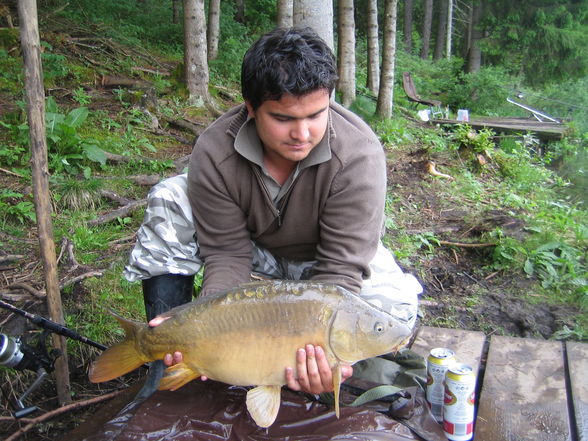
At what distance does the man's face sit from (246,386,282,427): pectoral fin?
869 mm

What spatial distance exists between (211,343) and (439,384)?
3.04 feet

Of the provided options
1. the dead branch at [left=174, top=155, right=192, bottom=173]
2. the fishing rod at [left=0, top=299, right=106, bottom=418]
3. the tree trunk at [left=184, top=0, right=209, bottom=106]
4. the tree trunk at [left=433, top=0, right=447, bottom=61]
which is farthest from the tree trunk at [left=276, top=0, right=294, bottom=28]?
the tree trunk at [left=433, top=0, right=447, bottom=61]

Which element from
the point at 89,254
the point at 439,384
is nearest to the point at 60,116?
the point at 89,254

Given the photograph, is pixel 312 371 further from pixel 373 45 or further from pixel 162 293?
pixel 373 45

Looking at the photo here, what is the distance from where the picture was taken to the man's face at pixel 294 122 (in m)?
1.94

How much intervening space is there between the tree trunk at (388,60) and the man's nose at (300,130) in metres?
7.37

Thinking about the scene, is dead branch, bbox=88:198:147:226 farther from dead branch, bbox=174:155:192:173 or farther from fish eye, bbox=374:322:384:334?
fish eye, bbox=374:322:384:334

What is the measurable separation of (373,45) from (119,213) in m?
7.98

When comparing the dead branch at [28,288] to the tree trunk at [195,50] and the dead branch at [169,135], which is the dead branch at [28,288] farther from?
the tree trunk at [195,50]

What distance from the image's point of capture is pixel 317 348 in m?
1.77

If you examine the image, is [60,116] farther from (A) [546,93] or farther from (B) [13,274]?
(A) [546,93]

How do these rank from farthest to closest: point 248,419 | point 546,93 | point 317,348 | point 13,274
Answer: point 546,93, point 13,274, point 248,419, point 317,348

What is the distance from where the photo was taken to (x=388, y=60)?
29.5 ft

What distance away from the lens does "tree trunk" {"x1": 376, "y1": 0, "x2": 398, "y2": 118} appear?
345 inches
